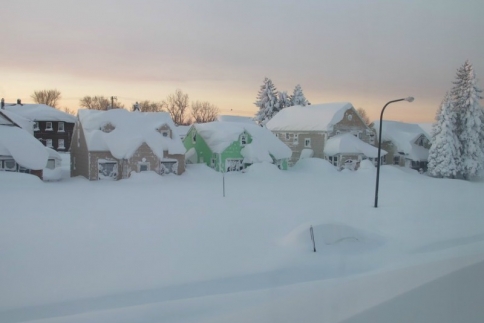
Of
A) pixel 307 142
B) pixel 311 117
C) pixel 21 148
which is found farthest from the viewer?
pixel 311 117

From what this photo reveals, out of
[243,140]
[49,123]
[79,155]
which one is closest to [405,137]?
[243,140]

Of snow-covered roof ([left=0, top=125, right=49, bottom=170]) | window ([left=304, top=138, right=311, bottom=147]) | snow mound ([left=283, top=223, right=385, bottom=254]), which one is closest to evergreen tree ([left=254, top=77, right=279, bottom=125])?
window ([left=304, top=138, right=311, bottom=147])

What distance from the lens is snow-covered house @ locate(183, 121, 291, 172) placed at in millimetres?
32469

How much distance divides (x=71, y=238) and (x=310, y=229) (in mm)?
7120

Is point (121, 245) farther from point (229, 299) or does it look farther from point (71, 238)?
point (229, 299)

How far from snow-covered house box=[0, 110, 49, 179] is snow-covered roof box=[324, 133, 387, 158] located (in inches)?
963

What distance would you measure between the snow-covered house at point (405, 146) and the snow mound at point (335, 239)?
29848 millimetres

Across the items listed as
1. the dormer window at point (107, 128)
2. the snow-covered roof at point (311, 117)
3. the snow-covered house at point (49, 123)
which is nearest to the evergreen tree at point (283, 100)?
the snow-covered roof at point (311, 117)

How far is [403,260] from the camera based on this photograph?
9867mm

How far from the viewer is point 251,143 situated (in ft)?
110

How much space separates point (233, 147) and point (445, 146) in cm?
1788

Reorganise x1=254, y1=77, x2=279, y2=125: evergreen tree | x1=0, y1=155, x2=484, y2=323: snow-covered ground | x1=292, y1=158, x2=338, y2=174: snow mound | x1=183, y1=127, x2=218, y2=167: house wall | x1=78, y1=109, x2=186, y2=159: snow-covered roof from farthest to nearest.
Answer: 1. x1=254, y1=77, x2=279, y2=125: evergreen tree
2. x1=292, y1=158, x2=338, y2=174: snow mound
3. x1=183, y1=127, x2=218, y2=167: house wall
4. x1=78, y1=109, x2=186, y2=159: snow-covered roof
5. x1=0, y1=155, x2=484, y2=323: snow-covered ground

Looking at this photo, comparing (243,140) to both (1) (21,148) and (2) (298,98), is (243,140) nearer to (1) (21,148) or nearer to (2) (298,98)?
(1) (21,148)

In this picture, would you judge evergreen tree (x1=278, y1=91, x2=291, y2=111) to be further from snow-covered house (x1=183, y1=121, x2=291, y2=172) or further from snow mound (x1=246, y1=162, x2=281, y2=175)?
snow mound (x1=246, y1=162, x2=281, y2=175)
